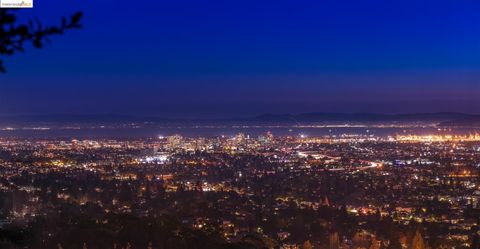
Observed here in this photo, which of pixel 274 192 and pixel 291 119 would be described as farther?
pixel 291 119

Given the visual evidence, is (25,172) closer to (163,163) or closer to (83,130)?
(163,163)

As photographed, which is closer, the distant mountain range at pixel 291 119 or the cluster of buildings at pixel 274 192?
the cluster of buildings at pixel 274 192

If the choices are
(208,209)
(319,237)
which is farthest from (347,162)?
(319,237)

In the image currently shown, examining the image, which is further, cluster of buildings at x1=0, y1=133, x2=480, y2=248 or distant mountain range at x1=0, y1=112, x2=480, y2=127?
distant mountain range at x1=0, y1=112, x2=480, y2=127

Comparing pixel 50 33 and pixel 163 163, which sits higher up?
pixel 50 33

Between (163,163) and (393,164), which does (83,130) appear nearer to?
(163,163)

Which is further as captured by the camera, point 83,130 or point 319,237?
point 83,130

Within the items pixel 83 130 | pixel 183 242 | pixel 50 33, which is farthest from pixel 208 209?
pixel 83 130

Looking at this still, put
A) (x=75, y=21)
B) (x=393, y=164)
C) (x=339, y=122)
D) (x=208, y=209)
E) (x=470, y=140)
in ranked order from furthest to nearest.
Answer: (x=339, y=122), (x=470, y=140), (x=393, y=164), (x=208, y=209), (x=75, y=21)

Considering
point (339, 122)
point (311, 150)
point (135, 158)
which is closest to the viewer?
point (135, 158)
